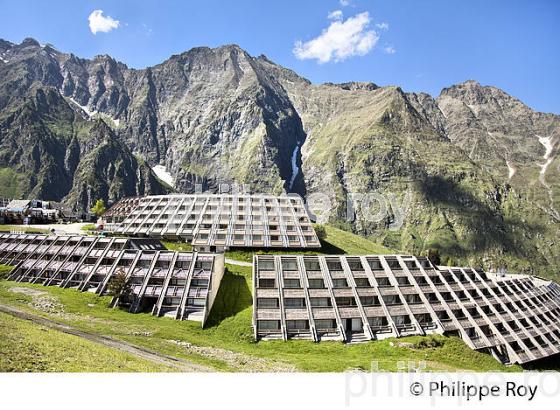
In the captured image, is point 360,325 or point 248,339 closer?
point 248,339

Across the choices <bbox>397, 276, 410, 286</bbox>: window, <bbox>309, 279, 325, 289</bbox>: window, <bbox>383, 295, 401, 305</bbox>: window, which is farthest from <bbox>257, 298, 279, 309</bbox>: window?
<bbox>397, 276, 410, 286</bbox>: window

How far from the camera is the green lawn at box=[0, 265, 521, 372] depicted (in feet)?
111

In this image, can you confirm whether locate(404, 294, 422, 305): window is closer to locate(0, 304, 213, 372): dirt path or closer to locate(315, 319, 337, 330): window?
locate(315, 319, 337, 330): window

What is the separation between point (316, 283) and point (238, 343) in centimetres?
1406

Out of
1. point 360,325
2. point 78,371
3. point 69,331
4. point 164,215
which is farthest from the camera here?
point 164,215

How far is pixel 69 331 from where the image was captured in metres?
33.5

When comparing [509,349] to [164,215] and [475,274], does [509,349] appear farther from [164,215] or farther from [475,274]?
[164,215]

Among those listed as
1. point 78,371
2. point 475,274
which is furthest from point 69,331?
point 475,274

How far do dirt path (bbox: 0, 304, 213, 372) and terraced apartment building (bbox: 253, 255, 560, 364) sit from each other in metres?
15.0

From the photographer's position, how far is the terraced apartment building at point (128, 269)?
5044cm

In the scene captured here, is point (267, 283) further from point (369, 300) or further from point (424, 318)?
point (424, 318)

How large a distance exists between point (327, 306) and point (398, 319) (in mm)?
9472

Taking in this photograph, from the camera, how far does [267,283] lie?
5009 cm
